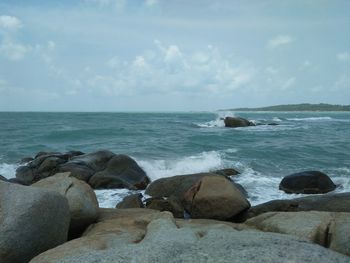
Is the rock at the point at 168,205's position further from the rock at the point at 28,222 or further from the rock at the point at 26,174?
the rock at the point at 26,174

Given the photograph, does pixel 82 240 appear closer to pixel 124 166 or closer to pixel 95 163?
pixel 124 166

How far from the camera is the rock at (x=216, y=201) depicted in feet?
33.0

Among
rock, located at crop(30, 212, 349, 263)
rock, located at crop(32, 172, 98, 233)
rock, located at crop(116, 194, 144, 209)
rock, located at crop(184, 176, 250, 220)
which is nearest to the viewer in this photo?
rock, located at crop(30, 212, 349, 263)

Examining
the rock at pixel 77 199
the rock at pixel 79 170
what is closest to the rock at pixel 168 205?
the rock at pixel 77 199

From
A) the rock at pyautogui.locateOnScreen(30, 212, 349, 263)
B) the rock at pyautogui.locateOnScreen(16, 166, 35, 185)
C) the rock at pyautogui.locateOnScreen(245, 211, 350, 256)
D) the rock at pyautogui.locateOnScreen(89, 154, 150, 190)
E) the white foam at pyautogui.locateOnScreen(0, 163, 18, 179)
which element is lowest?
the white foam at pyautogui.locateOnScreen(0, 163, 18, 179)

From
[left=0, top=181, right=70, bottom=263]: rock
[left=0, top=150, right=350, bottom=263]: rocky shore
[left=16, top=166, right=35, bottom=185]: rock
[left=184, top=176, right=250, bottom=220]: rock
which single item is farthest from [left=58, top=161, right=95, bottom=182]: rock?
[left=0, top=181, right=70, bottom=263]: rock

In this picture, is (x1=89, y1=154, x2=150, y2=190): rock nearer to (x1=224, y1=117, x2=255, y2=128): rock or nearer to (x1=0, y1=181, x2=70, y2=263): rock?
(x1=0, y1=181, x2=70, y2=263): rock

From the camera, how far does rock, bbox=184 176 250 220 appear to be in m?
10.1

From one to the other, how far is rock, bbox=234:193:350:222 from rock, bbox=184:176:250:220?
397mm

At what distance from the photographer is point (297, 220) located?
7.06 metres

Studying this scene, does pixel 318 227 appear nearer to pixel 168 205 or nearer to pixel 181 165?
pixel 168 205

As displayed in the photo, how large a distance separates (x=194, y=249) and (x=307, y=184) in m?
10.9

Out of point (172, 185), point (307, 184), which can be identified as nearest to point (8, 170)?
point (172, 185)

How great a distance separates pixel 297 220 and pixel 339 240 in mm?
806
